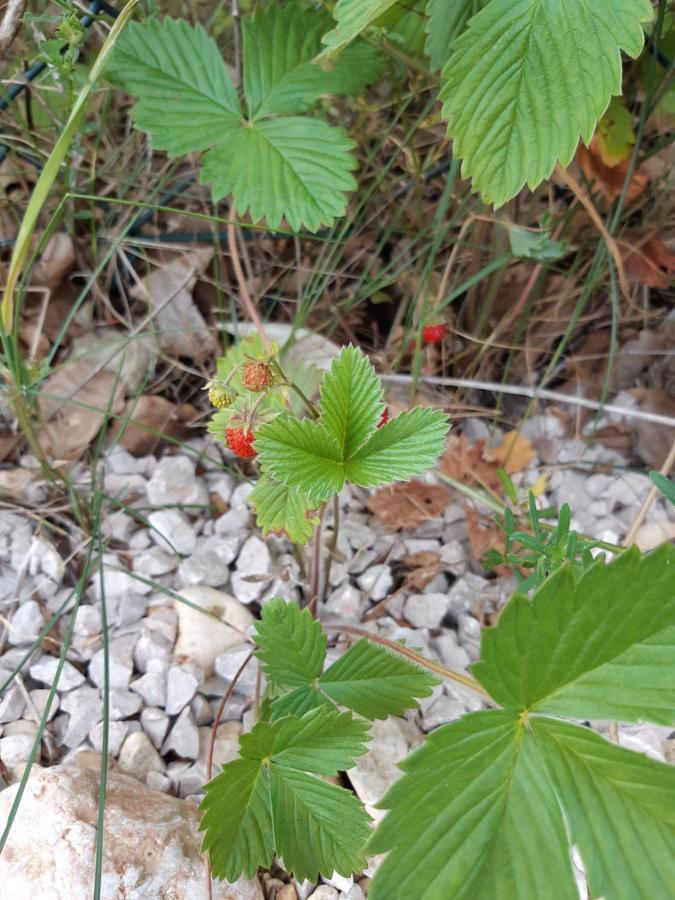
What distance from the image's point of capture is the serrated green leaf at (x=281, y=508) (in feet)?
2.82

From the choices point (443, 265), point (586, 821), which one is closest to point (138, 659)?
point (586, 821)

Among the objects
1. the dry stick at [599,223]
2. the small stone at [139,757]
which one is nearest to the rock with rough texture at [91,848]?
the small stone at [139,757]

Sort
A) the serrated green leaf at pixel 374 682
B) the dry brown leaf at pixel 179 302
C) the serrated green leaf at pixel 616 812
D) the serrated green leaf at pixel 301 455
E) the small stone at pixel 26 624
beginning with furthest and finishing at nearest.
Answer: the dry brown leaf at pixel 179 302 → the small stone at pixel 26 624 → the serrated green leaf at pixel 374 682 → the serrated green leaf at pixel 301 455 → the serrated green leaf at pixel 616 812

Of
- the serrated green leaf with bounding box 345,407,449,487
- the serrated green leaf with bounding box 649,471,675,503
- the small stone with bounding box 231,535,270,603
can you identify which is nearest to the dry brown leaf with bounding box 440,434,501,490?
the small stone with bounding box 231,535,270,603

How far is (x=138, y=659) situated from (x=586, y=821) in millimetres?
655

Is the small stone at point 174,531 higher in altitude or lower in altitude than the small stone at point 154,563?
higher

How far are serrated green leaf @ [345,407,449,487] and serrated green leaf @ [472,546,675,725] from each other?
0.18 meters

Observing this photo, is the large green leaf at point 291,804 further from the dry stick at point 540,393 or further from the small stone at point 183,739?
the dry stick at point 540,393

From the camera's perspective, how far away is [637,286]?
1417 millimetres

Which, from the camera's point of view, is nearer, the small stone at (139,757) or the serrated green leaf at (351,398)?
the serrated green leaf at (351,398)

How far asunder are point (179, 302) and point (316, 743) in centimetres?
93

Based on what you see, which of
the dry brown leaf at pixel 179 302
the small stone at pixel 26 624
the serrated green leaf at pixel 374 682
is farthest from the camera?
the dry brown leaf at pixel 179 302

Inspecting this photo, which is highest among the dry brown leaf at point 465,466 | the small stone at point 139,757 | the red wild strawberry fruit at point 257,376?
the red wild strawberry fruit at point 257,376

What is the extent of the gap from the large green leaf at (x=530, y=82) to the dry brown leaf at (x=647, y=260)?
58 cm
